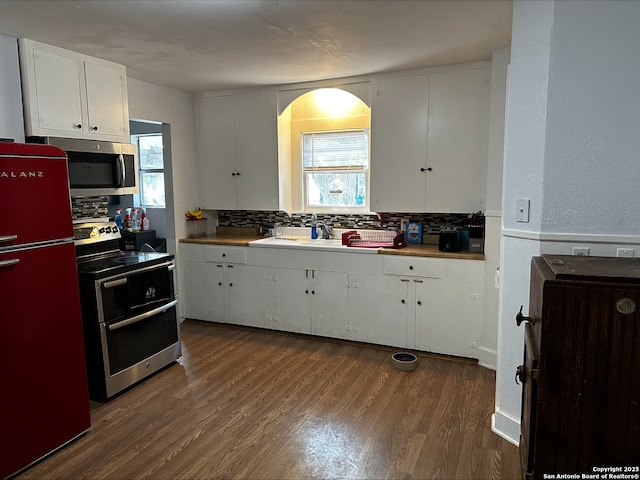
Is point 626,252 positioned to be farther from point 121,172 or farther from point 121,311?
point 121,172

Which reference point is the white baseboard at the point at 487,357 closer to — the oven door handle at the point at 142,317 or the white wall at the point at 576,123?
the white wall at the point at 576,123

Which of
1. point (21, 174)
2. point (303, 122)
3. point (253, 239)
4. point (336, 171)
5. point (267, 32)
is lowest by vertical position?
point (253, 239)

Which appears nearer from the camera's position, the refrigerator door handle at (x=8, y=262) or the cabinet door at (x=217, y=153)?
the refrigerator door handle at (x=8, y=262)

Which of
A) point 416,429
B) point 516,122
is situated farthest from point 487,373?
point 516,122

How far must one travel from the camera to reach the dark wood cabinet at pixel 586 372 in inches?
57.6

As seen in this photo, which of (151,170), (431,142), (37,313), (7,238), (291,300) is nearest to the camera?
(7,238)

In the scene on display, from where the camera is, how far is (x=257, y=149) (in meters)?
4.38

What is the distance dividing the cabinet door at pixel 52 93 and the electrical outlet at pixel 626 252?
3.30 m

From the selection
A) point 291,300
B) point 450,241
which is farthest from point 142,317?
point 450,241

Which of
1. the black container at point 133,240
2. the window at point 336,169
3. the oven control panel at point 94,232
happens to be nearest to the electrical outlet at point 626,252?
the window at point 336,169

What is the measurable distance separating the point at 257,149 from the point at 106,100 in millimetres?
1514

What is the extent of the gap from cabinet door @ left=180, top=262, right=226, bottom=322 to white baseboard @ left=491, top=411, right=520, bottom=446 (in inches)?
109

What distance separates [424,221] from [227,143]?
216 centimetres

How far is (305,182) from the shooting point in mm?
4598
